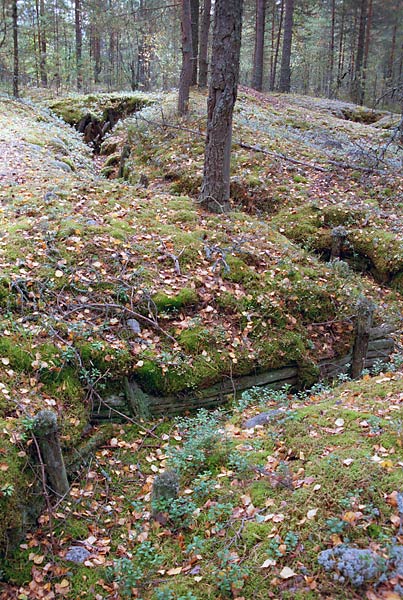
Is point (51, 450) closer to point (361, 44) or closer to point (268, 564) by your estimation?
point (268, 564)

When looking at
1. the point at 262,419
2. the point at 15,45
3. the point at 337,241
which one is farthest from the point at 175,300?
the point at 15,45

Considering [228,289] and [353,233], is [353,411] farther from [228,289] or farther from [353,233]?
[353,233]

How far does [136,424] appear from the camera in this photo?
476 centimetres

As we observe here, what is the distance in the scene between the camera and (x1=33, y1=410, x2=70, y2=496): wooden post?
3.61m

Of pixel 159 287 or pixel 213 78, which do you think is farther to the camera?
pixel 213 78

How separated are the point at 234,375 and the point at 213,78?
4.71 m

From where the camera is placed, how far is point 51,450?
3.71 meters

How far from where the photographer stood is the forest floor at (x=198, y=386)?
126 inches

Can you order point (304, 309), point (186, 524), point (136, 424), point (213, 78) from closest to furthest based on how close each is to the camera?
point (186, 524) → point (136, 424) → point (304, 309) → point (213, 78)

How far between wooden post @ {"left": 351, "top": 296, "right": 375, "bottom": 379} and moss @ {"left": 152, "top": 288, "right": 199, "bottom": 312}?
2234 millimetres

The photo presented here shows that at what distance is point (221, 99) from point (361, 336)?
4.24m

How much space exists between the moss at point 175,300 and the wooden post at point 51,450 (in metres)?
2.21

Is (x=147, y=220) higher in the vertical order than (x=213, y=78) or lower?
lower

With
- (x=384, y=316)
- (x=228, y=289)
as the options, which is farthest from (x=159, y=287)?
(x=384, y=316)
